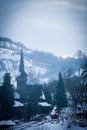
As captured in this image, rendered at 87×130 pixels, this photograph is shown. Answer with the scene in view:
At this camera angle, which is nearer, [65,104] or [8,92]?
[8,92]

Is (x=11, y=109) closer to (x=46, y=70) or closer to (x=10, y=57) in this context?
(x=10, y=57)

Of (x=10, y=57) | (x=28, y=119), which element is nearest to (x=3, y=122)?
(x=28, y=119)

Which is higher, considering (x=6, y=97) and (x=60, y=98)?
(x=6, y=97)

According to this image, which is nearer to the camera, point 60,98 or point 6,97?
point 6,97

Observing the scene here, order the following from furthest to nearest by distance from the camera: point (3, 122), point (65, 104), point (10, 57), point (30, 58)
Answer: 1. point (30, 58)
2. point (10, 57)
3. point (65, 104)
4. point (3, 122)

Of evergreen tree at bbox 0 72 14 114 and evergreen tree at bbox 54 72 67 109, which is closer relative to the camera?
evergreen tree at bbox 0 72 14 114

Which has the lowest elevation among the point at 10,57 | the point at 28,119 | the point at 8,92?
the point at 28,119

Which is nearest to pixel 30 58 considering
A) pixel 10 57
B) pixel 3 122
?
pixel 10 57

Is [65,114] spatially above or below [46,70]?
below

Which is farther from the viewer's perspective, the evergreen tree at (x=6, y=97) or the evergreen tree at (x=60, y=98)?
the evergreen tree at (x=60, y=98)

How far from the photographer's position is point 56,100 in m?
36.2

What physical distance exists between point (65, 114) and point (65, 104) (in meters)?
5.65

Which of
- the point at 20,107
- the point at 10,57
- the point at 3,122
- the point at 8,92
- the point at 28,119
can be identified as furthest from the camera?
the point at 10,57

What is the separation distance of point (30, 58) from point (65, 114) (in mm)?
57247
